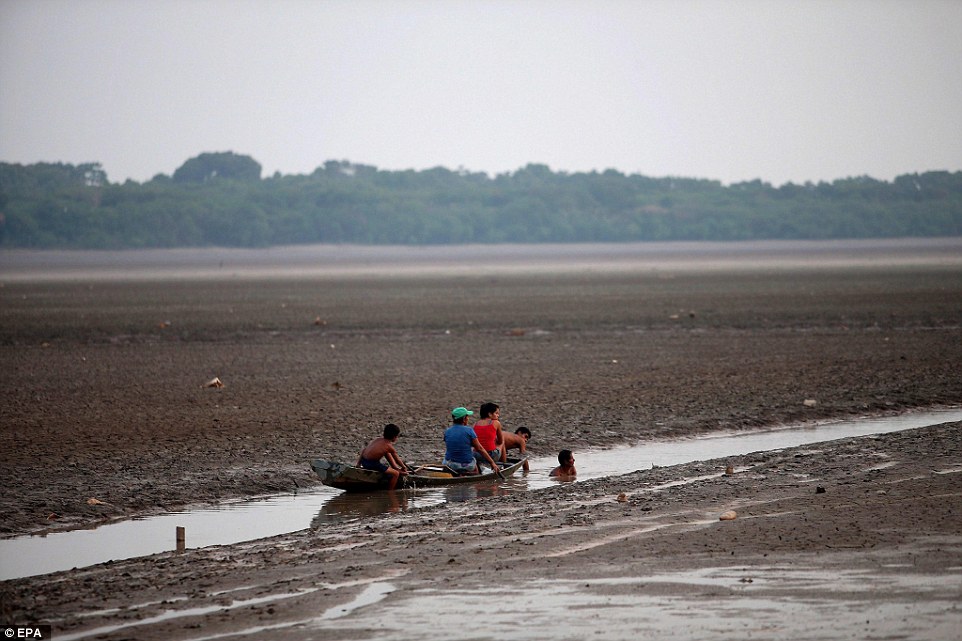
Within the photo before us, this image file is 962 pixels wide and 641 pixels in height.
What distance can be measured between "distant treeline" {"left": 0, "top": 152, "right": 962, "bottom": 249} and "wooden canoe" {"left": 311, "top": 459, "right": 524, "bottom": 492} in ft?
483

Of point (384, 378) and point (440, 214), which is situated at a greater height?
point (440, 214)

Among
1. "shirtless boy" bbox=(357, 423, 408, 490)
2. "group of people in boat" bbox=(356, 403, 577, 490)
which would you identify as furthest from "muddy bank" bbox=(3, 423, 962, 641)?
"group of people in boat" bbox=(356, 403, 577, 490)

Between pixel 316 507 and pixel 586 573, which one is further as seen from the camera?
pixel 316 507

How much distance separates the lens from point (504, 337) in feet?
110

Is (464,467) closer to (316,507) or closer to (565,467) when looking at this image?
(565,467)

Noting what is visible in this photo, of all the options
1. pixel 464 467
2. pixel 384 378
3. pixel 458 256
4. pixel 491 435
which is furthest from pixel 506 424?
pixel 458 256

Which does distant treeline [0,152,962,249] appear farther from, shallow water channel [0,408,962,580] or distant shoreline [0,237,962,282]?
shallow water channel [0,408,962,580]

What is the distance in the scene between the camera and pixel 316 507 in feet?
45.1

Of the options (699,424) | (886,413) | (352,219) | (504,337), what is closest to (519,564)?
(699,424)

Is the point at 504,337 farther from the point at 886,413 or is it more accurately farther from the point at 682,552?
the point at 682,552

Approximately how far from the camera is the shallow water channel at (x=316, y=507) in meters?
11.6

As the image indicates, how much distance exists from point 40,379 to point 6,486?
11104mm

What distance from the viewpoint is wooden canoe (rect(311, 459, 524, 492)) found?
14.1m

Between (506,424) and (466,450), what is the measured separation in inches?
150
